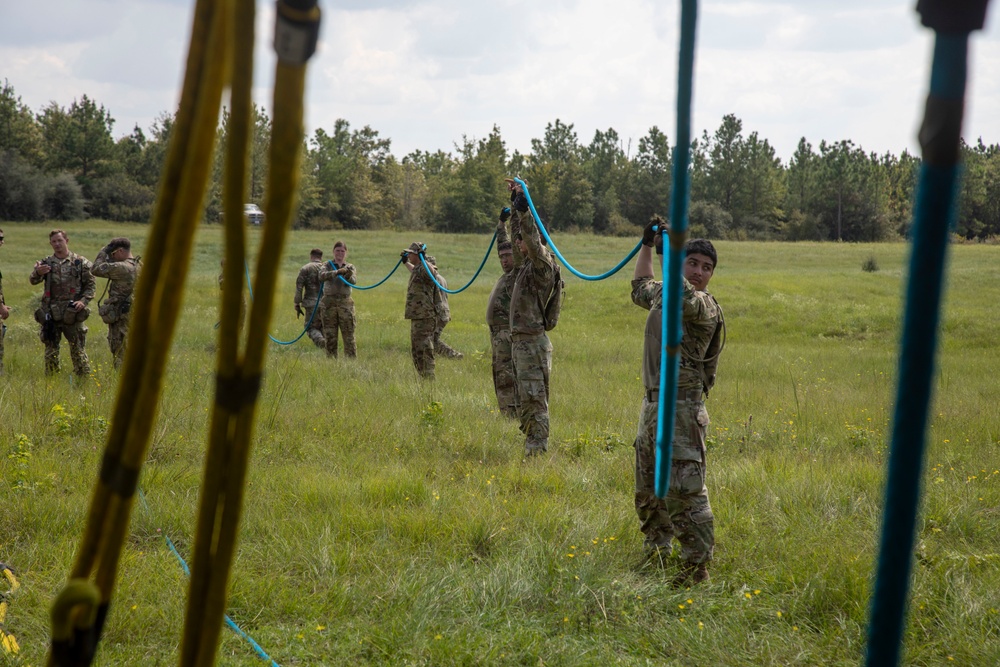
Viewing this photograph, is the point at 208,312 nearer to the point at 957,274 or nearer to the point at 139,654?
the point at 139,654

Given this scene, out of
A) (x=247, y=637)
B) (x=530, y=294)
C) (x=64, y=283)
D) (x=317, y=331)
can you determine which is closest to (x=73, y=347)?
(x=64, y=283)

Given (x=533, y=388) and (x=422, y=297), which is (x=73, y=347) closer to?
(x=422, y=297)

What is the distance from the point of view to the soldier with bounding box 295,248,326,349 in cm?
1492

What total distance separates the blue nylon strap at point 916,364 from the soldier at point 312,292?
14.2 m

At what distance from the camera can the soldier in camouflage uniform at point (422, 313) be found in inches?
A: 479

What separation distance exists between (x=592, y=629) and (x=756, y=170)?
85562 millimetres

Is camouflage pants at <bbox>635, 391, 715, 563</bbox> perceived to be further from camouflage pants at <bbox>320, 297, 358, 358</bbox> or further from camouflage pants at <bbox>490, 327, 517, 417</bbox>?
camouflage pants at <bbox>320, 297, 358, 358</bbox>

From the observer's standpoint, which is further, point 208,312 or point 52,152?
point 52,152

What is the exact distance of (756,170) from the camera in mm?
84188

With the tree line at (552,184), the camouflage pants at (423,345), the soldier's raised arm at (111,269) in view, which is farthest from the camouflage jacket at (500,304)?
the tree line at (552,184)

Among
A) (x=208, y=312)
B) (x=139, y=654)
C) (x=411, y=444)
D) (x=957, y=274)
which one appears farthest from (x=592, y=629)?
(x=957, y=274)

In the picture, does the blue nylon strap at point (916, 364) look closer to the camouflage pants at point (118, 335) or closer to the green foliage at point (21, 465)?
the green foliage at point (21, 465)

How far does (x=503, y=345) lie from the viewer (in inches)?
387

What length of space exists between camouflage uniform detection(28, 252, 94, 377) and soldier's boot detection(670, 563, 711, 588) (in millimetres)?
8523
